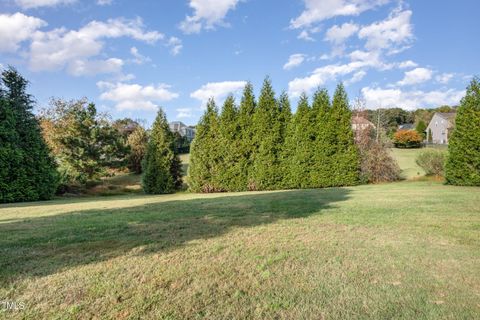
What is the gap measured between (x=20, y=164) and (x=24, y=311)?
1714cm

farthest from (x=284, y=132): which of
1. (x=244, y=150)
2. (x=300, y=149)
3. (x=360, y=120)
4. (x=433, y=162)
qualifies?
(x=433, y=162)

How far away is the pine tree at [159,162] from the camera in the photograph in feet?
58.5

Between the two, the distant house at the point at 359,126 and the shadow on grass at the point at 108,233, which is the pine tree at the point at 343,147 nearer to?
the distant house at the point at 359,126

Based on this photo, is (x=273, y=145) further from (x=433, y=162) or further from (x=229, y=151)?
(x=433, y=162)

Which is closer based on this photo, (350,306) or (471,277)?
(350,306)

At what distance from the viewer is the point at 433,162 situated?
1773cm

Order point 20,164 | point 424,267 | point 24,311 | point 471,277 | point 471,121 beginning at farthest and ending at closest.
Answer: point 20,164 < point 471,121 < point 424,267 < point 471,277 < point 24,311

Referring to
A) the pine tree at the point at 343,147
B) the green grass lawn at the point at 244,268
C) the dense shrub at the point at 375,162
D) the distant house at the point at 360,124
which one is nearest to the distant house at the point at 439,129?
the distant house at the point at 360,124

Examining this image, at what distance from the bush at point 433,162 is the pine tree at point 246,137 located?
10.7 metres

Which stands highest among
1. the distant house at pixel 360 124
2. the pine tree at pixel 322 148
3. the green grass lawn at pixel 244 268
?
the distant house at pixel 360 124

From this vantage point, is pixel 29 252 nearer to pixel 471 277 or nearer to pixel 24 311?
pixel 24 311

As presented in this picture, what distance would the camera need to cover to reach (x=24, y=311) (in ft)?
8.12

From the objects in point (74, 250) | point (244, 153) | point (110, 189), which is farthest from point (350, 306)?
point (110, 189)

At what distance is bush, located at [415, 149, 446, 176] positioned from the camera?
17.5m
